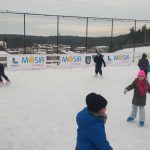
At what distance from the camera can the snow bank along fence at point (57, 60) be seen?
2186 centimetres

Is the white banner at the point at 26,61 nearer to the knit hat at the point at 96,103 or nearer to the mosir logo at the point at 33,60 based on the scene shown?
the mosir logo at the point at 33,60

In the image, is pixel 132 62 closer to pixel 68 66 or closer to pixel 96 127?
pixel 68 66

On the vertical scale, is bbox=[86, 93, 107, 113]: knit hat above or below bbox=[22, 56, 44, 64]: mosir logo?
above

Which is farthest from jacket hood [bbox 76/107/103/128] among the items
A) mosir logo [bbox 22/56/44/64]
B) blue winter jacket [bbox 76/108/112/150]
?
mosir logo [bbox 22/56/44/64]

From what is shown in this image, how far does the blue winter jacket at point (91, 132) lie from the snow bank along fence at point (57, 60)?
18.2 m

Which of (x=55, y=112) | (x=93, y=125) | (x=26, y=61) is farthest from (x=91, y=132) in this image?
(x=26, y=61)

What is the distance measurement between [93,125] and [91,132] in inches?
2.7

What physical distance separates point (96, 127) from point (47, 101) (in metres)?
8.50

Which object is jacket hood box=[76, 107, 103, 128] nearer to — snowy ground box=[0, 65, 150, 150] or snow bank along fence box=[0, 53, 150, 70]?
snowy ground box=[0, 65, 150, 150]

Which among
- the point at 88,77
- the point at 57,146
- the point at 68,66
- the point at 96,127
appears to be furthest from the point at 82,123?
the point at 68,66

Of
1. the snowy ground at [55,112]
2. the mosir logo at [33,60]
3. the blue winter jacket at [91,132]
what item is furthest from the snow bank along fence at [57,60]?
the blue winter jacket at [91,132]

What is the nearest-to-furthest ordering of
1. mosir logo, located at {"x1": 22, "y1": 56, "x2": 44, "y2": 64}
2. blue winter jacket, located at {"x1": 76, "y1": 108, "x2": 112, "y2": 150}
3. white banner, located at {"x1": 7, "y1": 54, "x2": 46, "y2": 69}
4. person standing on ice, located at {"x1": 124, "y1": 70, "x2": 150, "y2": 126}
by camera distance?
blue winter jacket, located at {"x1": 76, "y1": 108, "x2": 112, "y2": 150} < person standing on ice, located at {"x1": 124, "y1": 70, "x2": 150, "y2": 126} < white banner, located at {"x1": 7, "y1": 54, "x2": 46, "y2": 69} < mosir logo, located at {"x1": 22, "y1": 56, "x2": 44, "y2": 64}

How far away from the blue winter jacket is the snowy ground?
3.25m

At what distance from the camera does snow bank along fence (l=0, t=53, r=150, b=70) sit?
21.9 meters
